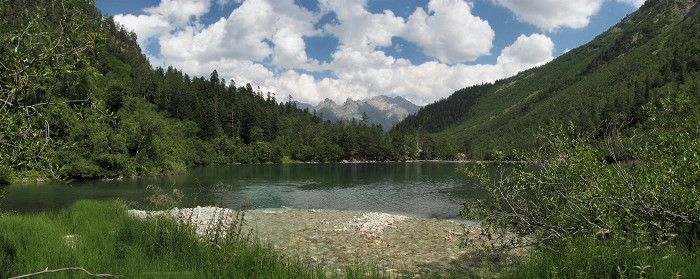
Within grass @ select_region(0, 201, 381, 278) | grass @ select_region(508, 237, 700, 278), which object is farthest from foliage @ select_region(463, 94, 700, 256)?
grass @ select_region(0, 201, 381, 278)

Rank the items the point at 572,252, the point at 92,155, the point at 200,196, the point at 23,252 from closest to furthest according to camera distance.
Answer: the point at 572,252 < the point at 23,252 < the point at 200,196 < the point at 92,155

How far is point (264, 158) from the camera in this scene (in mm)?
127625

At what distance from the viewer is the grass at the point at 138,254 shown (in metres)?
6.61

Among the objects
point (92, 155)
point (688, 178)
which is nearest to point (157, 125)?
point (92, 155)

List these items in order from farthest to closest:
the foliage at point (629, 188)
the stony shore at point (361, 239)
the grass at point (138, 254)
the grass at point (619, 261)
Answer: the stony shore at point (361, 239), the foliage at point (629, 188), the grass at point (138, 254), the grass at point (619, 261)

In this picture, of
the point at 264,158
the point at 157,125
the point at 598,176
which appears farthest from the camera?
the point at 264,158

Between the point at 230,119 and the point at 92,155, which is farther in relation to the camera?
the point at 230,119

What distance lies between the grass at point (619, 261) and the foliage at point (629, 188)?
0.33 meters

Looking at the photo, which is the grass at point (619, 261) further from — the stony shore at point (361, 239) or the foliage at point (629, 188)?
the stony shore at point (361, 239)

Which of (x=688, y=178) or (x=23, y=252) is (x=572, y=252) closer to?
(x=688, y=178)

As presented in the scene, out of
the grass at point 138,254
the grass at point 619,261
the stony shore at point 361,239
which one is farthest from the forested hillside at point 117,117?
the grass at point 619,261

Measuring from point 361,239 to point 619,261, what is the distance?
1225cm

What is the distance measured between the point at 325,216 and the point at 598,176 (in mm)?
19150

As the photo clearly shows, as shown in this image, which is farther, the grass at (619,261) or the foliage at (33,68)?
the grass at (619,261)
